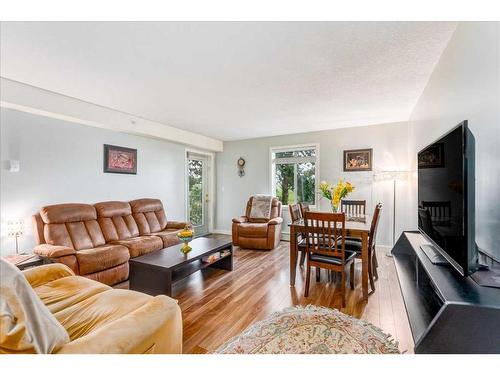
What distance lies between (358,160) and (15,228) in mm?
5286

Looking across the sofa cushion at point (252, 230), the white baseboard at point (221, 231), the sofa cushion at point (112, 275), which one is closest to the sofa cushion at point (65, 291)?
the sofa cushion at point (112, 275)

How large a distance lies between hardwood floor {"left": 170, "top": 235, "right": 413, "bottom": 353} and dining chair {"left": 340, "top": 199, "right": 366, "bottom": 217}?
2.81 feet

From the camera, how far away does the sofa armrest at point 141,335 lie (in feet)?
3.18

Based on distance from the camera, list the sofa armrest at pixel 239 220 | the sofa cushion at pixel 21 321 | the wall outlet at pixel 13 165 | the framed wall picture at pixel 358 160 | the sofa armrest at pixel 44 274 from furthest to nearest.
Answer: the sofa armrest at pixel 239 220 → the framed wall picture at pixel 358 160 → the wall outlet at pixel 13 165 → the sofa armrest at pixel 44 274 → the sofa cushion at pixel 21 321

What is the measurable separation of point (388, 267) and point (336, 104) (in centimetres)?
249

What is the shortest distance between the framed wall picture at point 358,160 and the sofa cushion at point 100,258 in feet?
13.6

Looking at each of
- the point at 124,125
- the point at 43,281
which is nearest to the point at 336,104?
the point at 124,125

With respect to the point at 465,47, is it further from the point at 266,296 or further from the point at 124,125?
the point at 124,125

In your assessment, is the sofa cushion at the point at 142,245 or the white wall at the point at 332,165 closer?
the sofa cushion at the point at 142,245

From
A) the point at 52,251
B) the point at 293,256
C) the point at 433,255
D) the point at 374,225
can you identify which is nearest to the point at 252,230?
the point at 293,256

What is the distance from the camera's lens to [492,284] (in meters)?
1.00

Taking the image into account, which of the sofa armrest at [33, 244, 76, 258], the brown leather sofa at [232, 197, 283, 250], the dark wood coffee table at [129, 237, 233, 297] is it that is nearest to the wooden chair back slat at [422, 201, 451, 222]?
the dark wood coffee table at [129, 237, 233, 297]

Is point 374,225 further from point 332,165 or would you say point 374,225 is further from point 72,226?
point 72,226

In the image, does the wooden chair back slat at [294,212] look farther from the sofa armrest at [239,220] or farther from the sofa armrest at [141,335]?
the sofa armrest at [141,335]
